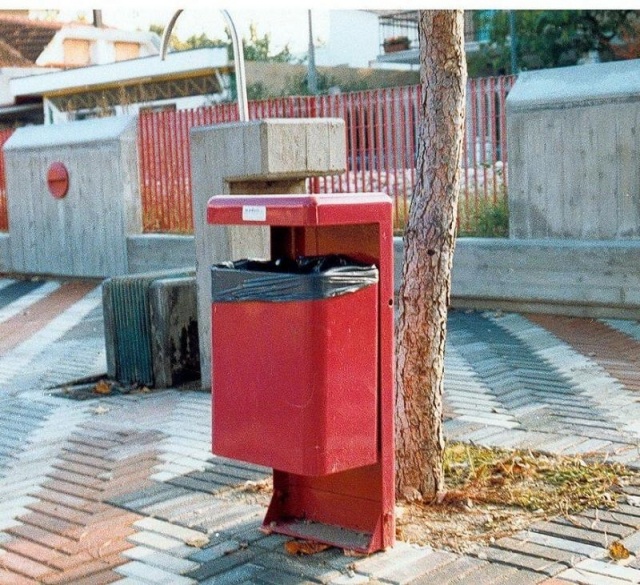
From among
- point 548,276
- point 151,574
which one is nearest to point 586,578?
point 151,574

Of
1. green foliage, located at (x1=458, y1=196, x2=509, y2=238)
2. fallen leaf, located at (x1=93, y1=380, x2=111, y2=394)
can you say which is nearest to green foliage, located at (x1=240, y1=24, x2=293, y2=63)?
green foliage, located at (x1=458, y1=196, x2=509, y2=238)

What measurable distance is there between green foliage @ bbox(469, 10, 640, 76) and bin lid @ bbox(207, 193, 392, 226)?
24.1 meters

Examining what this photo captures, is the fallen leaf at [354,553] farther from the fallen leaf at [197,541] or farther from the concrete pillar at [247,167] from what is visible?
the concrete pillar at [247,167]

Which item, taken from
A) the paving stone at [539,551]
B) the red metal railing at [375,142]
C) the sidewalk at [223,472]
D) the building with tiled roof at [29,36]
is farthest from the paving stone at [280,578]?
the building with tiled roof at [29,36]

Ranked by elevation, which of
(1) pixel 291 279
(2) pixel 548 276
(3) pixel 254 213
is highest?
(3) pixel 254 213

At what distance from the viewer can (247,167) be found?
6898mm

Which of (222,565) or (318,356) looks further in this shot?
(222,565)

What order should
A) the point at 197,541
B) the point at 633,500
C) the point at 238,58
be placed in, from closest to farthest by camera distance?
the point at 197,541
the point at 633,500
the point at 238,58

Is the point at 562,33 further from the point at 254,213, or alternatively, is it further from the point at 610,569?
the point at 610,569

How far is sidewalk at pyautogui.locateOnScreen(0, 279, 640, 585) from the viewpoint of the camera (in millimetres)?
4125

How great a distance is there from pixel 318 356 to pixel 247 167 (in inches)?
124

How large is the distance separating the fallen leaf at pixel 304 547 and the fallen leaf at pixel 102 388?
3.70 metres

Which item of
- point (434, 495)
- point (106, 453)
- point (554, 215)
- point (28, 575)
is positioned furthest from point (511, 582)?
point (554, 215)

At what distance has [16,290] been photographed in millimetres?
14664
